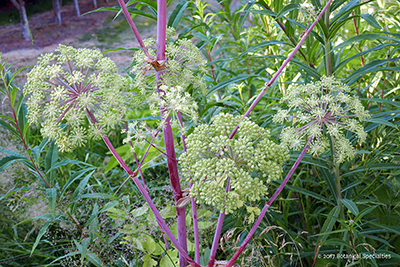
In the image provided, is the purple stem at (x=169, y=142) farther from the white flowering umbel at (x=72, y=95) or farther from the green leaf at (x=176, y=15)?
the green leaf at (x=176, y=15)

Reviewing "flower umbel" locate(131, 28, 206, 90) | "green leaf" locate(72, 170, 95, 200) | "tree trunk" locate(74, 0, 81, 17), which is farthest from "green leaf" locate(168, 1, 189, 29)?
"tree trunk" locate(74, 0, 81, 17)

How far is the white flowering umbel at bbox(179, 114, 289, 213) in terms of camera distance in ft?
1.94

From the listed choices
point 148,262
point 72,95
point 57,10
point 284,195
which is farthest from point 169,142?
point 57,10

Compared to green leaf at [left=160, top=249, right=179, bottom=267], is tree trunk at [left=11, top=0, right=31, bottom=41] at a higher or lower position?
higher

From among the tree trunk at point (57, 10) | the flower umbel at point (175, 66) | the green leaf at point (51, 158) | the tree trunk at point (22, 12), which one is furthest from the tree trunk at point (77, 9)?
the flower umbel at point (175, 66)

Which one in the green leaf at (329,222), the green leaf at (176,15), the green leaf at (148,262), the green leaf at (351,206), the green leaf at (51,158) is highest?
the green leaf at (176,15)

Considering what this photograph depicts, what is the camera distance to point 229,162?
23.3 inches

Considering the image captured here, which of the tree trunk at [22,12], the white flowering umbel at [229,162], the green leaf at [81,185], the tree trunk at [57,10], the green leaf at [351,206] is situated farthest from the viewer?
the tree trunk at [57,10]

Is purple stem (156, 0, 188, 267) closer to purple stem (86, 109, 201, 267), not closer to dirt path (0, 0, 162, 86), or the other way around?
purple stem (86, 109, 201, 267)

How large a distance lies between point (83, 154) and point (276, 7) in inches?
66.0

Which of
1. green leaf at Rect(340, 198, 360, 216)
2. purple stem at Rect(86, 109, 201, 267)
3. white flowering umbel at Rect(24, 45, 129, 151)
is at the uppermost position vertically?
white flowering umbel at Rect(24, 45, 129, 151)

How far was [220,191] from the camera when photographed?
60cm

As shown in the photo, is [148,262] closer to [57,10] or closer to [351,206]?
[351,206]

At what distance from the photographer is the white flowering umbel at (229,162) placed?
0.59 meters
